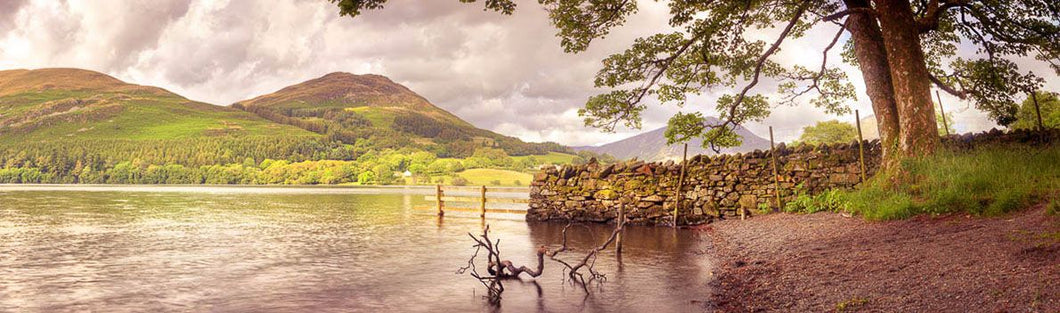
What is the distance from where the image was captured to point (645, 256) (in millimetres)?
12961

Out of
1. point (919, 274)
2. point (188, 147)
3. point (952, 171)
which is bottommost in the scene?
point (919, 274)

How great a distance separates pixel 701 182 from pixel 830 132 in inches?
1868

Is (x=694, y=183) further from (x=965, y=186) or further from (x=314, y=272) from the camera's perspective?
(x=314, y=272)

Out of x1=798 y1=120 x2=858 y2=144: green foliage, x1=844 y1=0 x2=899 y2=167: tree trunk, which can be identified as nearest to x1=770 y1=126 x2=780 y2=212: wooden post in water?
x1=844 y1=0 x2=899 y2=167: tree trunk

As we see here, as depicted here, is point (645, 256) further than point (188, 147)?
No

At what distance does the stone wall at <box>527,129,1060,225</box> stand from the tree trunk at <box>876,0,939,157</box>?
2574 mm

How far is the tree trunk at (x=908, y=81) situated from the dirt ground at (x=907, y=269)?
360 cm

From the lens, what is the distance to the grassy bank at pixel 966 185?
9414 mm

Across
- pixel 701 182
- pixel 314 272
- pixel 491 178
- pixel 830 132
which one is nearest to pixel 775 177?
pixel 701 182

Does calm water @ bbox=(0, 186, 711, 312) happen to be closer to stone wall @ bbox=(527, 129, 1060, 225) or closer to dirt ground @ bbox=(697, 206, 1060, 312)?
dirt ground @ bbox=(697, 206, 1060, 312)

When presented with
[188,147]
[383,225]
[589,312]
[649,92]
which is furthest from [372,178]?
[589,312]

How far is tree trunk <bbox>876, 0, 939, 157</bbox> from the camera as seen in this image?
44.0 feet

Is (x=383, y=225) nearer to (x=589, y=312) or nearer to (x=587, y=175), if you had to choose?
(x=587, y=175)

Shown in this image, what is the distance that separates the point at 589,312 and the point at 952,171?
27.8 ft
